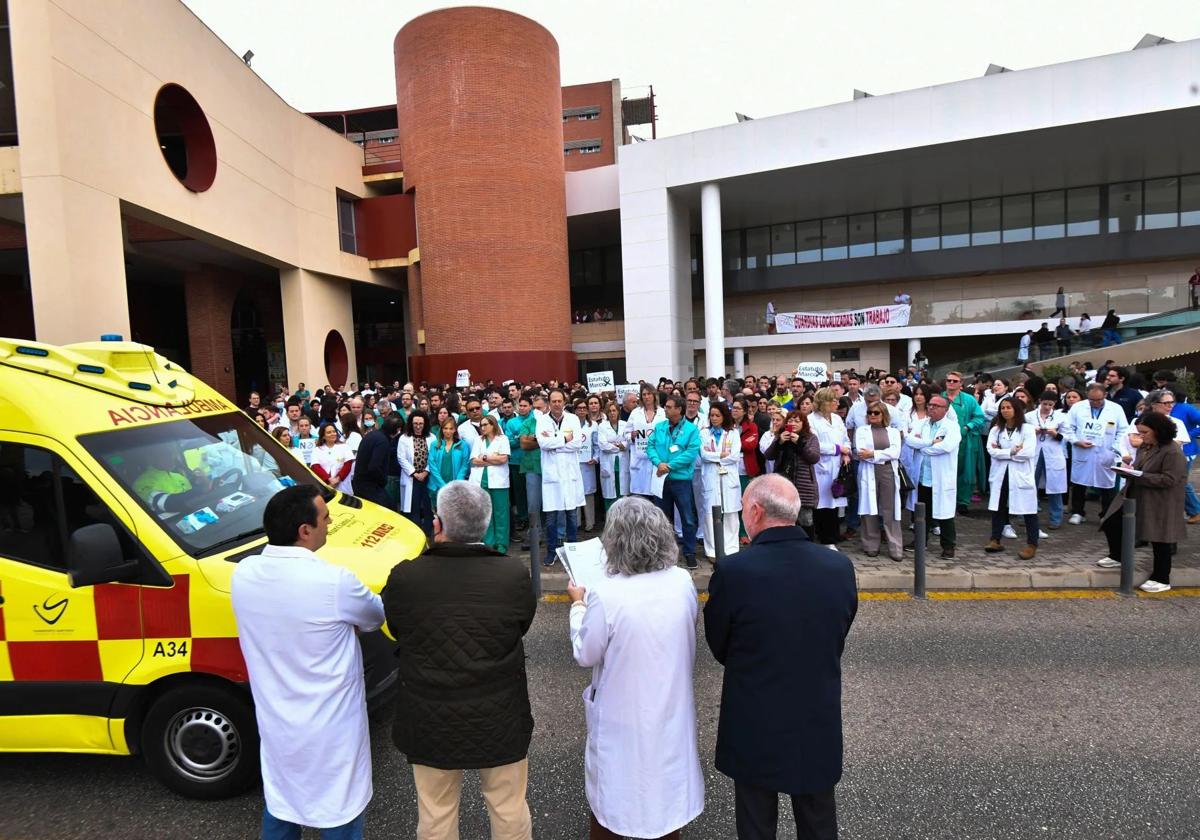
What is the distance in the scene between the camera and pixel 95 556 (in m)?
3.31

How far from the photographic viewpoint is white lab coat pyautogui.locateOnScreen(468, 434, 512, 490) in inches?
327

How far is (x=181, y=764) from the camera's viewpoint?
12.2ft

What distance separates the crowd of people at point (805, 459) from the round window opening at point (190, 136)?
42.7ft

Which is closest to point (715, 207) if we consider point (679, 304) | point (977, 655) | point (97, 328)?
point (679, 304)

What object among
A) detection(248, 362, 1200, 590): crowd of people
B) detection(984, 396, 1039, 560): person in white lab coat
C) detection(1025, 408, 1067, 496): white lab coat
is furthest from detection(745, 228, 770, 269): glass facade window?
detection(984, 396, 1039, 560): person in white lab coat

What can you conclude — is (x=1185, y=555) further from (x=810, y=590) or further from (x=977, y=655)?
(x=810, y=590)

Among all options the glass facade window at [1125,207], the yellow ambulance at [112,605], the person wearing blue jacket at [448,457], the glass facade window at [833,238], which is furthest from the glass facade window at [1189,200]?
the yellow ambulance at [112,605]

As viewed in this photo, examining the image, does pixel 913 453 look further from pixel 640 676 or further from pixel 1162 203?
pixel 1162 203

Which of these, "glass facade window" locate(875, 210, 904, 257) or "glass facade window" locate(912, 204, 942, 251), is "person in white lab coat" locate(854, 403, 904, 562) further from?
"glass facade window" locate(912, 204, 942, 251)

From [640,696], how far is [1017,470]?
6.84 meters

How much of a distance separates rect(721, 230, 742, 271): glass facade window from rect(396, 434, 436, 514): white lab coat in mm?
26744

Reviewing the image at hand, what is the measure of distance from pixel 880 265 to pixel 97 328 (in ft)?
95.5

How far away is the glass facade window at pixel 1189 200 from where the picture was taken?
2748 cm

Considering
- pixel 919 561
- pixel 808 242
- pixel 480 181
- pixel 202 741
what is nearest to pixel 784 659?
pixel 202 741
